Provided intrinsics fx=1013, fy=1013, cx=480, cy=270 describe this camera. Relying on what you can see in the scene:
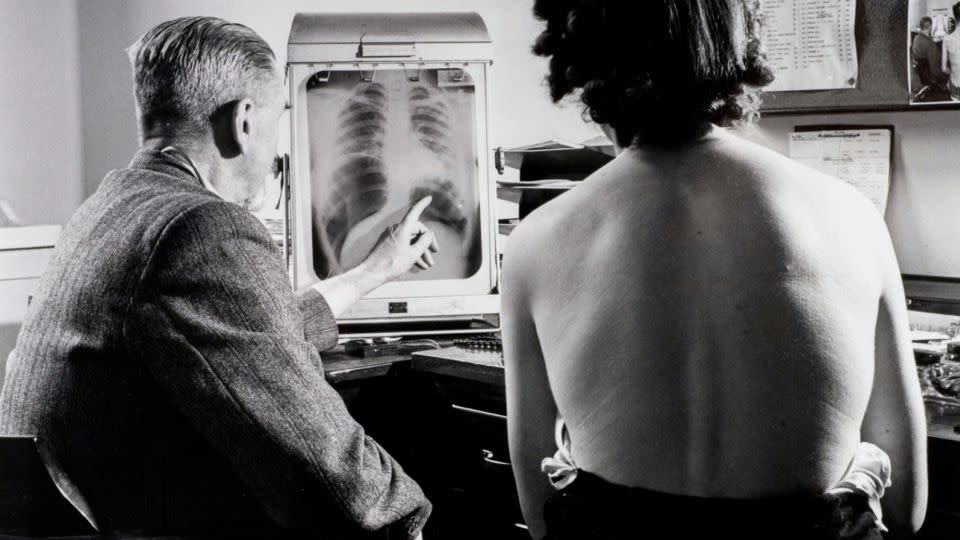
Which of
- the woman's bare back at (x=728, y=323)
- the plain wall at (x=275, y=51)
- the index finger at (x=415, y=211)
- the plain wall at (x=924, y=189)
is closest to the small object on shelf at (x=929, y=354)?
the plain wall at (x=924, y=189)

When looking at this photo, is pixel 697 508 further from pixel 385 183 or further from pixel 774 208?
pixel 385 183

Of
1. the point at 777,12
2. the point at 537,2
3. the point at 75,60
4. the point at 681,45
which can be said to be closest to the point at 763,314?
the point at 681,45

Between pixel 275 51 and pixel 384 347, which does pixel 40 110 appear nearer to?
pixel 275 51

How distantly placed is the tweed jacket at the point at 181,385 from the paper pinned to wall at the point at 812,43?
Result: 1.39m

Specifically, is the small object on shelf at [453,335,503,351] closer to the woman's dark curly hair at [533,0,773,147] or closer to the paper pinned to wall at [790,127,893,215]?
the paper pinned to wall at [790,127,893,215]

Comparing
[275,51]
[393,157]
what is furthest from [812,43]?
[275,51]

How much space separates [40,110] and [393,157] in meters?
2.02

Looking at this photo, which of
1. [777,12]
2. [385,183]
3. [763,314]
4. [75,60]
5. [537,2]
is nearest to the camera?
[763,314]

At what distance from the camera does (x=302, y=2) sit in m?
3.60

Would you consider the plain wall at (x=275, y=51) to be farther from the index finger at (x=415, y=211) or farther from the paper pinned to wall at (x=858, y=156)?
the paper pinned to wall at (x=858, y=156)

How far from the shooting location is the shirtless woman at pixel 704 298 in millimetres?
1079

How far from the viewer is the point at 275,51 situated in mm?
3580

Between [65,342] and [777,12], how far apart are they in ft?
5.74

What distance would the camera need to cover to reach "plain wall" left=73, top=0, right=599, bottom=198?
3225mm
